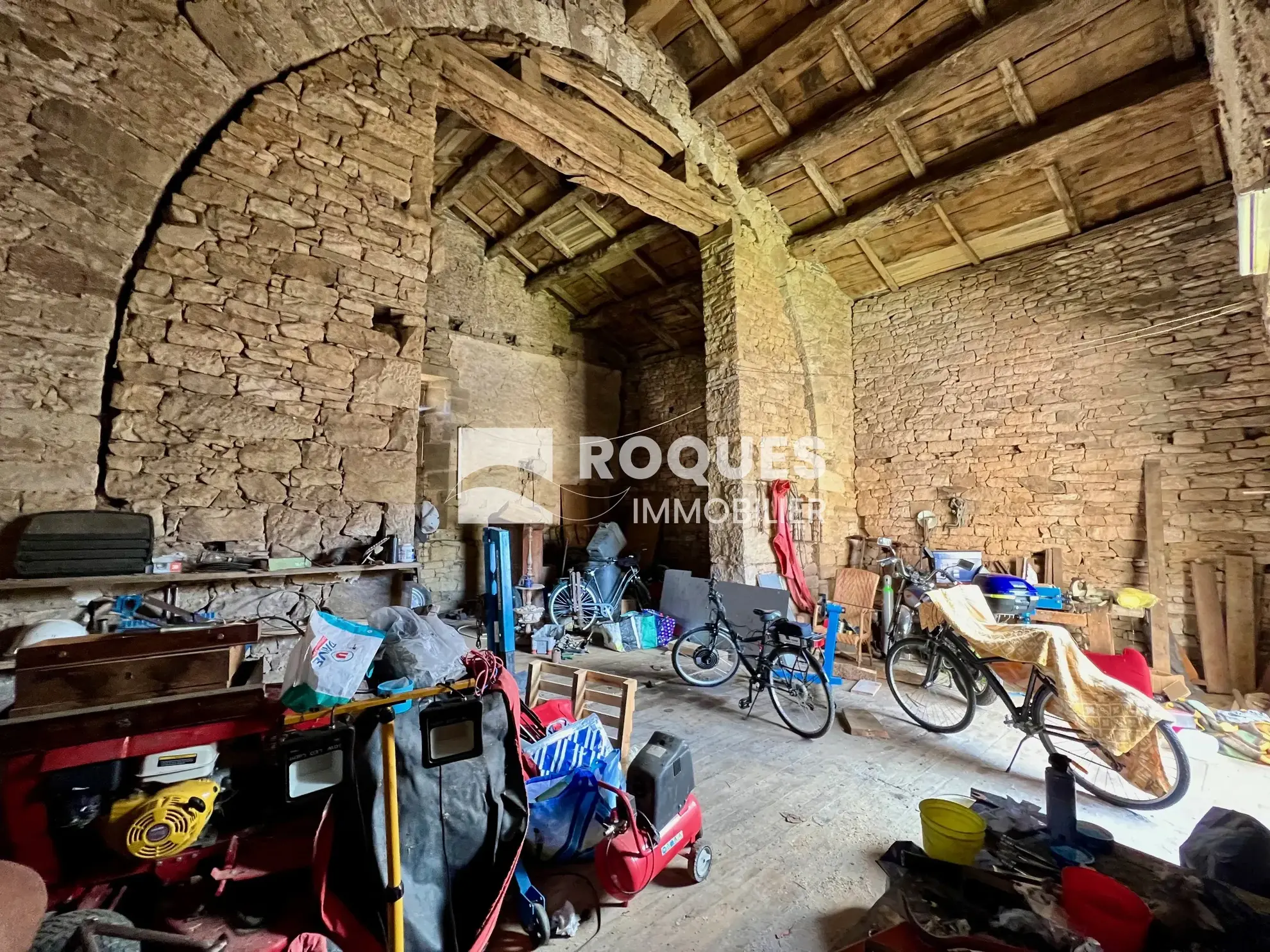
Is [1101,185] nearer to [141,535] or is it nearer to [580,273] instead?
[580,273]

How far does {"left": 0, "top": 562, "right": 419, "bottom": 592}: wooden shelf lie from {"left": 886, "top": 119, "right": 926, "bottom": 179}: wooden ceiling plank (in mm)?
5742

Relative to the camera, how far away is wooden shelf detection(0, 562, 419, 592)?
2148 millimetres

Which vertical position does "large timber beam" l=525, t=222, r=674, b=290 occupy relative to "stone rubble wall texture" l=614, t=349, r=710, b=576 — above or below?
above

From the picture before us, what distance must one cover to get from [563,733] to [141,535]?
2.27 metres

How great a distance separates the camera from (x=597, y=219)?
6.40 m

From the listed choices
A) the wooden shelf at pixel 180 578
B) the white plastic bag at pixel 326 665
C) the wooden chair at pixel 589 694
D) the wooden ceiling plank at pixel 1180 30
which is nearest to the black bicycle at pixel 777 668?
the wooden chair at pixel 589 694

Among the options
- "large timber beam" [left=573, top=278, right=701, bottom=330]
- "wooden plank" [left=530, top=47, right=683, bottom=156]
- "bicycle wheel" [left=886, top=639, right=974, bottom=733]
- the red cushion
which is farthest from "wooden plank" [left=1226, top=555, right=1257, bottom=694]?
"wooden plank" [left=530, top=47, right=683, bottom=156]

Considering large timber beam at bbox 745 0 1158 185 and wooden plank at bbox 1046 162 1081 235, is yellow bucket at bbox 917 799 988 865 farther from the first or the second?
wooden plank at bbox 1046 162 1081 235

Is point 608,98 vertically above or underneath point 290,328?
above

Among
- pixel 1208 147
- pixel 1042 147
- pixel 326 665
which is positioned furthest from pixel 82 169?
pixel 1208 147

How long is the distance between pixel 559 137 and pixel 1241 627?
23.5 ft

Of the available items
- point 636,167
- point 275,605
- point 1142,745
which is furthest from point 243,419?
point 1142,745

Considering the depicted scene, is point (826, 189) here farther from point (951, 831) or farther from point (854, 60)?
point (951, 831)

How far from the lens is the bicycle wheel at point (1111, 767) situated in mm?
2463
